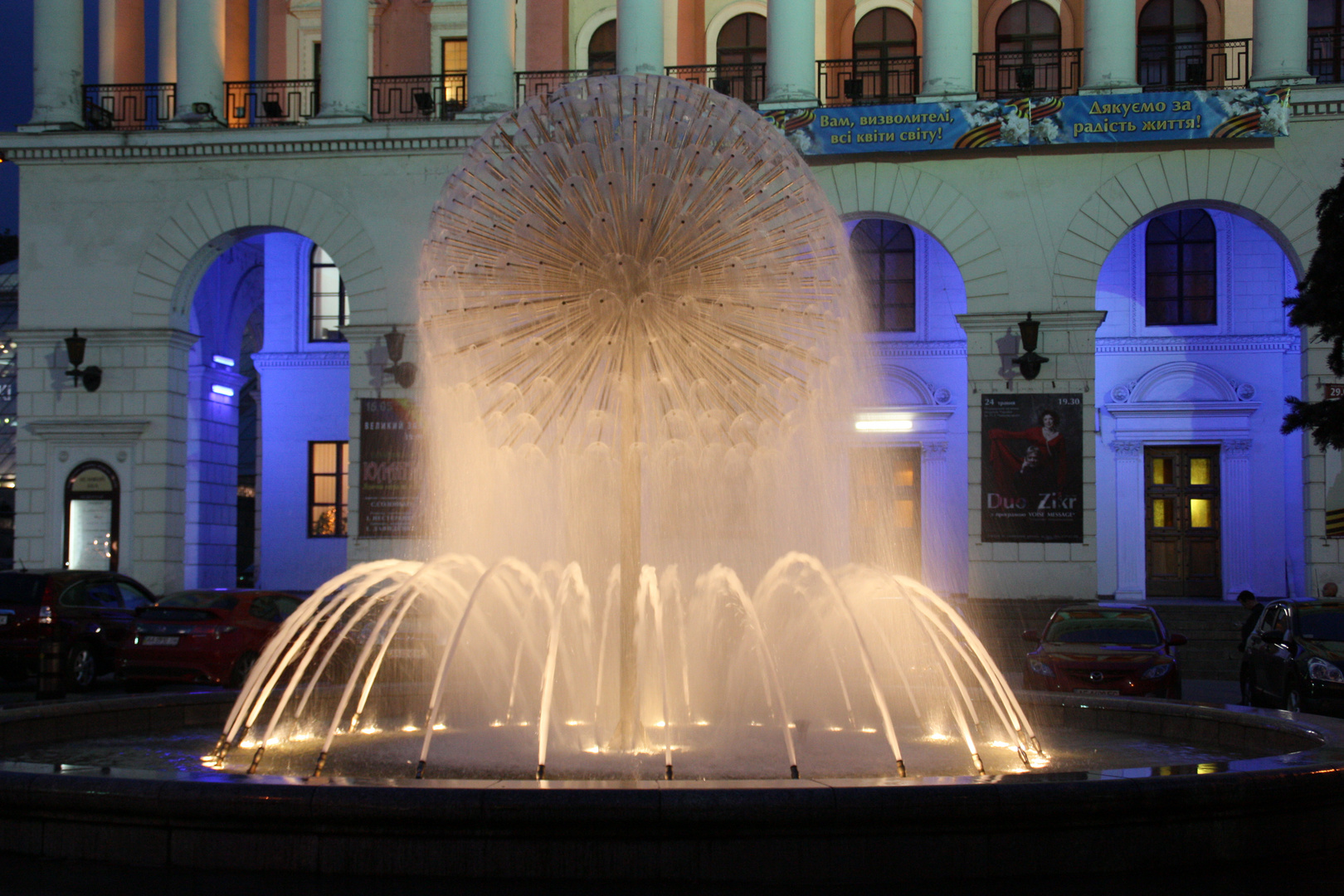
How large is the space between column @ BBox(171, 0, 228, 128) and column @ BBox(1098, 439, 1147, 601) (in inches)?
789

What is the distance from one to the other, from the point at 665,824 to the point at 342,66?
919 inches

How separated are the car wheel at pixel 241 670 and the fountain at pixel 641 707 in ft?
10.3

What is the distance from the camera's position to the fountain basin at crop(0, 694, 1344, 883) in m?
6.63

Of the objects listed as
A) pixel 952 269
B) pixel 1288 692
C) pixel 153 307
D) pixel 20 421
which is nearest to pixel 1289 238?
pixel 952 269

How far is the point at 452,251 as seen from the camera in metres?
10.0

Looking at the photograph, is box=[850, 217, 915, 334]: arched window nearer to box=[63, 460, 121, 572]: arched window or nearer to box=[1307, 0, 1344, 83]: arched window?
box=[1307, 0, 1344, 83]: arched window

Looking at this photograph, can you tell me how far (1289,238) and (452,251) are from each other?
64.2 ft

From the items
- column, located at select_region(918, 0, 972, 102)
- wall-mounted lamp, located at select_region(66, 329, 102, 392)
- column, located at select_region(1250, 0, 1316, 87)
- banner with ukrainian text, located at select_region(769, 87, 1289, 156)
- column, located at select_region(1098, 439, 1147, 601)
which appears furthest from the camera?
column, located at select_region(1098, 439, 1147, 601)

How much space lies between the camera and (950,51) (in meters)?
25.6

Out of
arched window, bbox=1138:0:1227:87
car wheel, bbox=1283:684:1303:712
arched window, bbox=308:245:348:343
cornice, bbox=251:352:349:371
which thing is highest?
arched window, bbox=1138:0:1227:87

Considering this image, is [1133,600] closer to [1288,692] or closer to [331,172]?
[1288,692]

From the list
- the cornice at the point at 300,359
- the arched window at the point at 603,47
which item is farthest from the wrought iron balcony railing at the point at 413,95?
the cornice at the point at 300,359

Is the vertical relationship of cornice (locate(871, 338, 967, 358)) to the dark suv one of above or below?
above

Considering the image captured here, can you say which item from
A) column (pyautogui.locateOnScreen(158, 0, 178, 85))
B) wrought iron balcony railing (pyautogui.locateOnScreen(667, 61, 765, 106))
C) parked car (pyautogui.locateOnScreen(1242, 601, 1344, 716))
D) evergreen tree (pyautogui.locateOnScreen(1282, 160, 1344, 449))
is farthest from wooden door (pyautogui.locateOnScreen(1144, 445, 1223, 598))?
column (pyautogui.locateOnScreen(158, 0, 178, 85))
